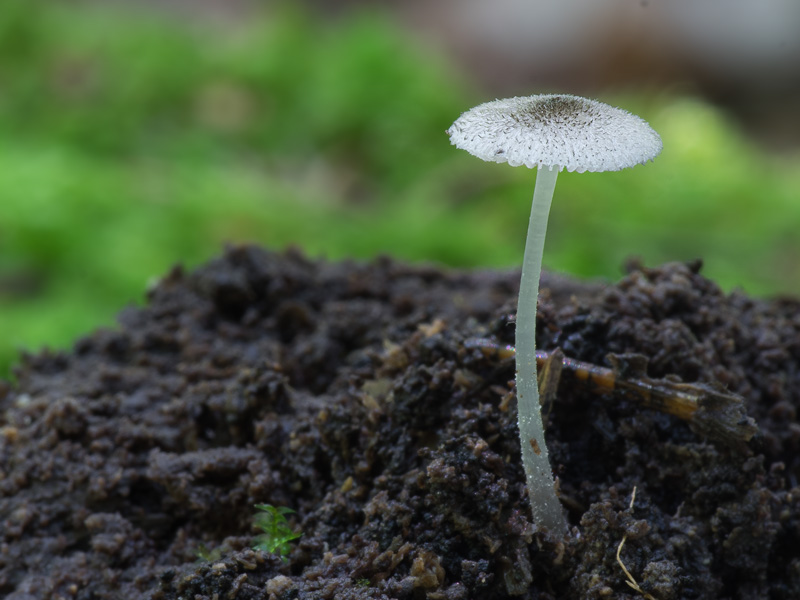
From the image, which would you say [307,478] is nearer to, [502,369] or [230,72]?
[502,369]

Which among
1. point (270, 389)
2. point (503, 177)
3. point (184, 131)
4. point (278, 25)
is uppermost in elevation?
point (278, 25)

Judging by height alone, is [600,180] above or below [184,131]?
below

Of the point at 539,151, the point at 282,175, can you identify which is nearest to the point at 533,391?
the point at 539,151

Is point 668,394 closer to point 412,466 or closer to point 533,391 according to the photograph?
point 533,391

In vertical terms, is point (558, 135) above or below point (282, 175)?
below

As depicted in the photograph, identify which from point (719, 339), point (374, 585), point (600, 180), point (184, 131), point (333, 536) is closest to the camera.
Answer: point (374, 585)

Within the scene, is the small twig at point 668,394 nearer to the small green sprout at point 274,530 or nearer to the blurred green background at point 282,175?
the small green sprout at point 274,530

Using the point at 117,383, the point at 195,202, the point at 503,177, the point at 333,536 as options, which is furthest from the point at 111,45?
the point at 333,536
